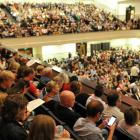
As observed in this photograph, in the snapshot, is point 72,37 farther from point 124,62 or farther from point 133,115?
point 133,115

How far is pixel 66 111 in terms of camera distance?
4465mm

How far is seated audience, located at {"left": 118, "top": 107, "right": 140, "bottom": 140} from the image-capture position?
14.1 ft

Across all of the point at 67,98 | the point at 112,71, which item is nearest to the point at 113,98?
the point at 67,98

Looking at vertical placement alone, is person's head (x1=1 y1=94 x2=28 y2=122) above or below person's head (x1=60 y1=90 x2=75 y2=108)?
above

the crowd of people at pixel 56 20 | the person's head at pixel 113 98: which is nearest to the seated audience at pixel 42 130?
the person's head at pixel 113 98

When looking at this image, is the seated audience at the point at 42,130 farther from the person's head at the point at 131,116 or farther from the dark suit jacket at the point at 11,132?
the person's head at the point at 131,116

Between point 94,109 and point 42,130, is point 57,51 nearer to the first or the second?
point 94,109

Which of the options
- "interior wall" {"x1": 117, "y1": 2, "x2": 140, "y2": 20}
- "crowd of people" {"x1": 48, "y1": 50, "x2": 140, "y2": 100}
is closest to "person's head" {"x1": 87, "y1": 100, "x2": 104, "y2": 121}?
"crowd of people" {"x1": 48, "y1": 50, "x2": 140, "y2": 100}

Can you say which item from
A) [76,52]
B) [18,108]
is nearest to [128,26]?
[76,52]

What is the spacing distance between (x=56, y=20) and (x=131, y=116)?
16.9 m

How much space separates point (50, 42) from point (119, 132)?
1522 centimetres

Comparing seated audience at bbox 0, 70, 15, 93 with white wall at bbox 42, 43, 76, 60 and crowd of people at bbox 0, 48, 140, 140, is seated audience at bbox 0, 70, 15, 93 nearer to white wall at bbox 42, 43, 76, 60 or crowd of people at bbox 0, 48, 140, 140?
crowd of people at bbox 0, 48, 140, 140

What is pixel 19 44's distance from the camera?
58.7 ft

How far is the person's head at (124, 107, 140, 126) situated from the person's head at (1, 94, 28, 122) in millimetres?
1577
